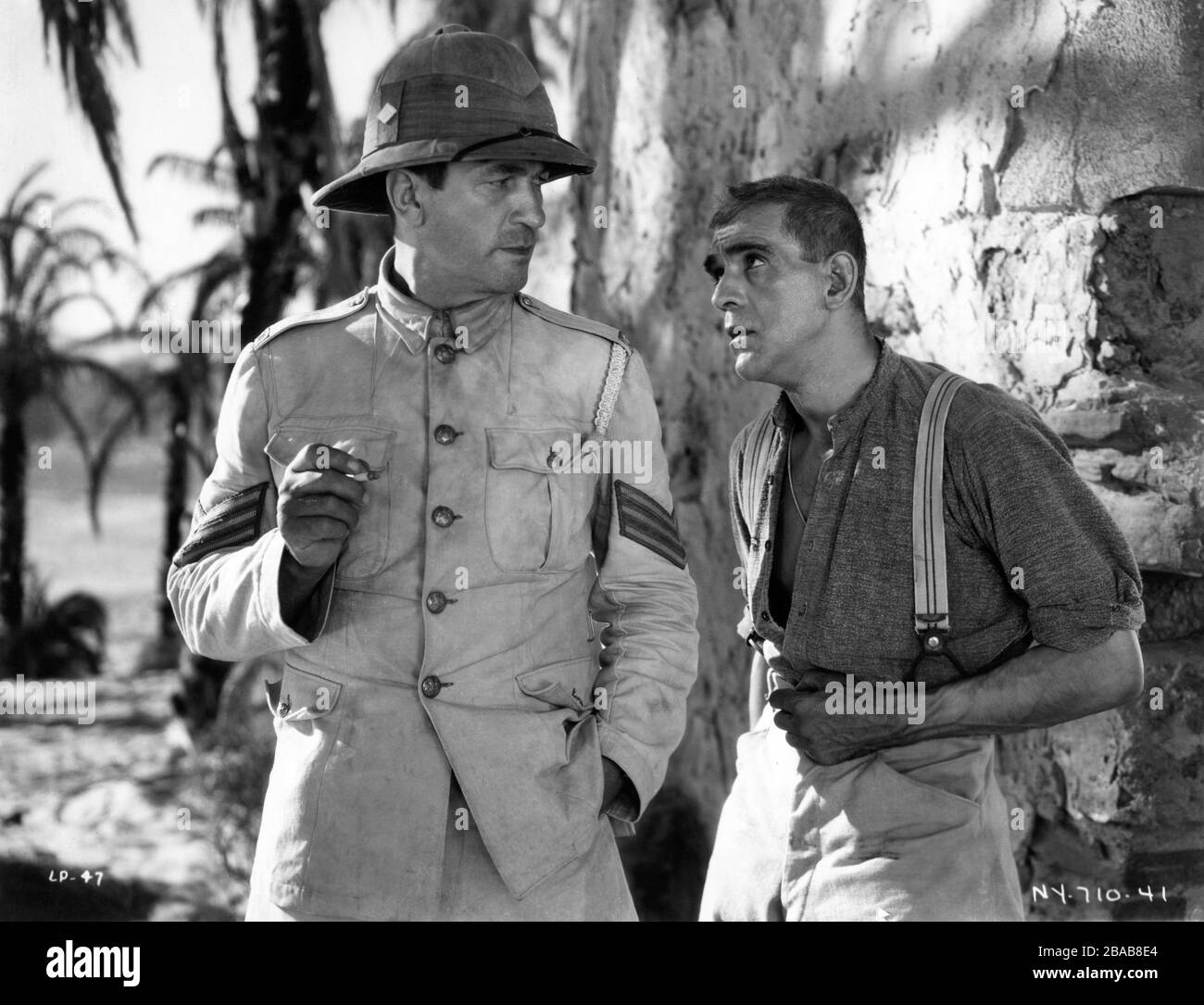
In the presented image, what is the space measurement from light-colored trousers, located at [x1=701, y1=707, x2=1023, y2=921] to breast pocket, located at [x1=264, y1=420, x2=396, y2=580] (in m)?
0.74

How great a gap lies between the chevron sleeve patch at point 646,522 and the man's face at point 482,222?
0.38m

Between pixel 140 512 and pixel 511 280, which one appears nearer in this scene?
pixel 511 280

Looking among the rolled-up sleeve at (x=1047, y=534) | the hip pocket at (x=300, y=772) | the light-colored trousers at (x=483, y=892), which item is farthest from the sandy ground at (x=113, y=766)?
the rolled-up sleeve at (x=1047, y=534)

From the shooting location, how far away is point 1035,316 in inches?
121

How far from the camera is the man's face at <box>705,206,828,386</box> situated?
2.47 meters

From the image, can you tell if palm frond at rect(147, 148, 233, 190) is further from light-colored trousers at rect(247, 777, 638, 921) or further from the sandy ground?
light-colored trousers at rect(247, 777, 638, 921)

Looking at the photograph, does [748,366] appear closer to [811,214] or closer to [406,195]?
[811,214]

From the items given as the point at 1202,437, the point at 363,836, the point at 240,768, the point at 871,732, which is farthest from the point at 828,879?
the point at 240,768

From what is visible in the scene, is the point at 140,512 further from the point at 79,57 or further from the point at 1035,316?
the point at 1035,316

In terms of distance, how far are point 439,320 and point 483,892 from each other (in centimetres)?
90

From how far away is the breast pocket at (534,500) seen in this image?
2375 millimetres

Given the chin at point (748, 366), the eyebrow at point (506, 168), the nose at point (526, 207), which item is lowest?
the chin at point (748, 366)

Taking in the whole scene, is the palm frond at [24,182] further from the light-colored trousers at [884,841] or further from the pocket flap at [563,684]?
the light-colored trousers at [884,841]

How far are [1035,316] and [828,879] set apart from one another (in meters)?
1.32
